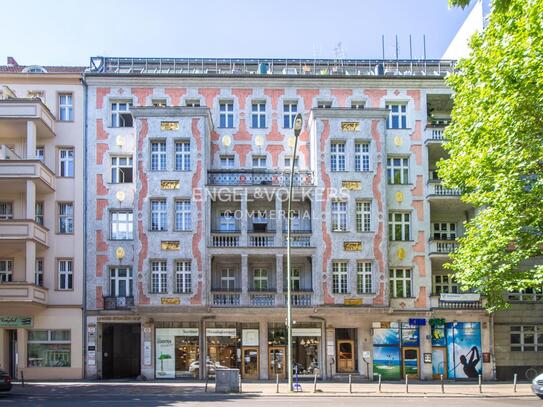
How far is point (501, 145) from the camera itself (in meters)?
24.9

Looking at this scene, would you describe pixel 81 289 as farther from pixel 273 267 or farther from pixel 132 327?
pixel 273 267

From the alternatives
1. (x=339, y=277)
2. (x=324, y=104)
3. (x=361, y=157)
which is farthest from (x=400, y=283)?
(x=324, y=104)

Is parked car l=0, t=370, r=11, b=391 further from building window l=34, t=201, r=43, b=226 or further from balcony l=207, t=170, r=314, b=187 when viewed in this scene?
balcony l=207, t=170, r=314, b=187

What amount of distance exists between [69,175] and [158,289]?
325 inches

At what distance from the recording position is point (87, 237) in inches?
1544

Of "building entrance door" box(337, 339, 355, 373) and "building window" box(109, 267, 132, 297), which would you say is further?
"building window" box(109, 267, 132, 297)

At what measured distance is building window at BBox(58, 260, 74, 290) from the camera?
39.0 metres

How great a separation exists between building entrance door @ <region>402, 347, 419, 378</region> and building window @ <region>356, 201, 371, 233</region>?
6869mm

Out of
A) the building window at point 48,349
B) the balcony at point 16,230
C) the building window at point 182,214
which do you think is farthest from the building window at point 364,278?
the balcony at point 16,230

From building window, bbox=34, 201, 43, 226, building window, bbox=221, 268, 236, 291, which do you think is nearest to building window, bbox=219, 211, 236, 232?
building window, bbox=221, 268, 236, 291

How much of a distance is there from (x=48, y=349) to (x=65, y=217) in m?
7.10

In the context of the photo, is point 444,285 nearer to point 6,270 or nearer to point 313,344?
point 313,344

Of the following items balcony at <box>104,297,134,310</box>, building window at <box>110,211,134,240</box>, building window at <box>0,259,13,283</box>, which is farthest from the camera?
building window at <box>110,211,134,240</box>

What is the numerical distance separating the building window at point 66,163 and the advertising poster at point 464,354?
73.7 ft
